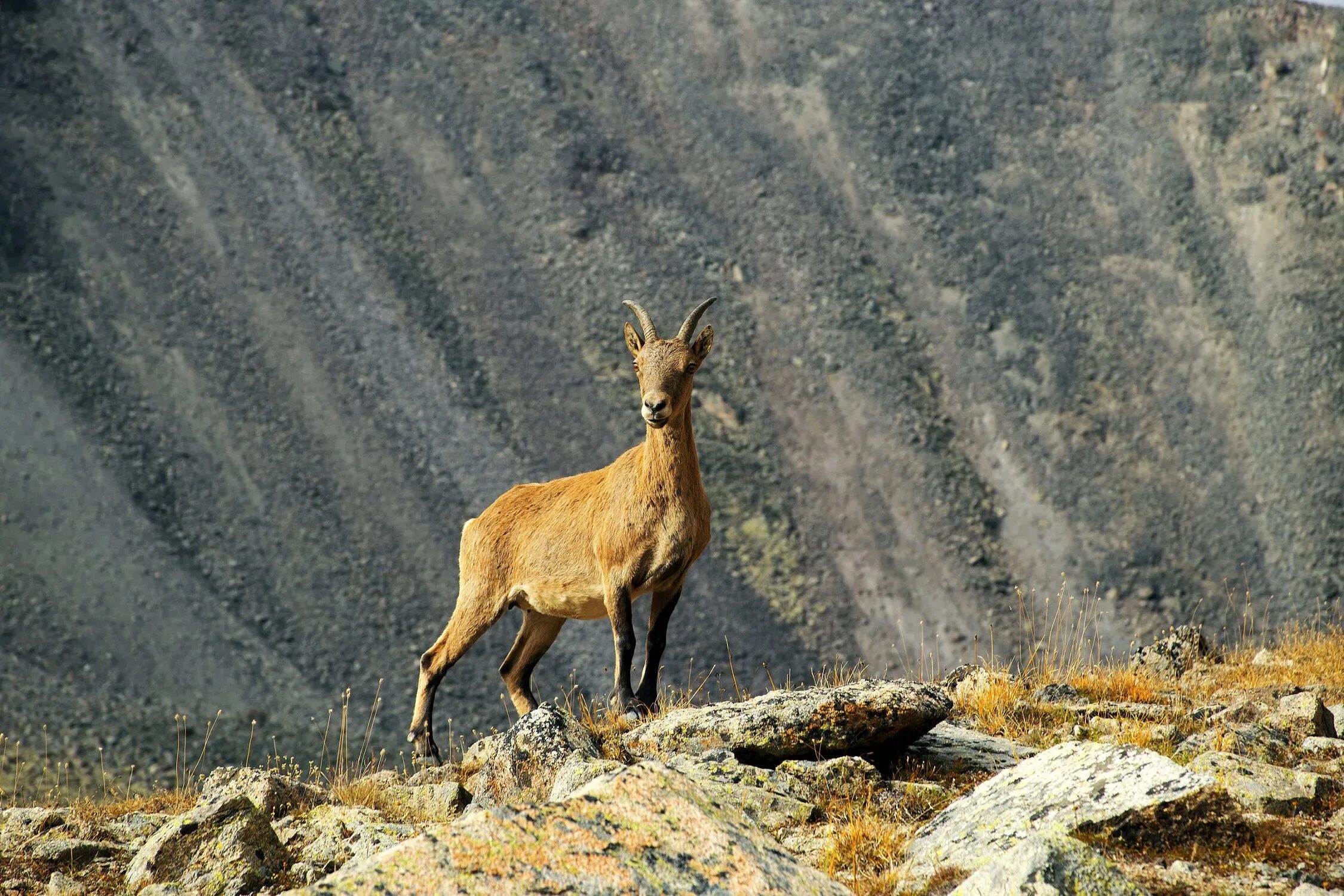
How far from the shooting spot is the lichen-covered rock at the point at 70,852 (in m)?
8.23

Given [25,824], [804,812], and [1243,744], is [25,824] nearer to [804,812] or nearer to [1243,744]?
[804,812]

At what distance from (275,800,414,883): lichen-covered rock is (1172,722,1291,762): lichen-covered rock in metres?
5.23

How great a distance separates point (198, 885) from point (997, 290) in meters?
40.4

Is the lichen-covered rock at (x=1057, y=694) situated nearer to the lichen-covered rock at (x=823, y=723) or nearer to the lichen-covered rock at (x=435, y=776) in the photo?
the lichen-covered rock at (x=823, y=723)

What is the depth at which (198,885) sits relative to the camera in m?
7.45

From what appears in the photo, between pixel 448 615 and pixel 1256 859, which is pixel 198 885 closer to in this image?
pixel 1256 859

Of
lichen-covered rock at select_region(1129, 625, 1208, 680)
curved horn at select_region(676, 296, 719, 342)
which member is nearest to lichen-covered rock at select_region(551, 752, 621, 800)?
curved horn at select_region(676, 296, 719, 342)

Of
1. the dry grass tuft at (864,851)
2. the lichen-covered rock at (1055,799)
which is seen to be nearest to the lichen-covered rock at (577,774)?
the dry grass tuft at (864,851)

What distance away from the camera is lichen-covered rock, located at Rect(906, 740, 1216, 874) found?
643 centimetres

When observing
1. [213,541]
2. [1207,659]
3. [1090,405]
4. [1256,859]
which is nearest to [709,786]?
[1256,859]

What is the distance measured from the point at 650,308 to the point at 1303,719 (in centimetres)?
3601

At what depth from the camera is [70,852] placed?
326 inches

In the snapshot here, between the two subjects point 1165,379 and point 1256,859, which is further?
point 1165,379

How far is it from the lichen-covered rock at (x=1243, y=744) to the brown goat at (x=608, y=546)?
4.18 metres
